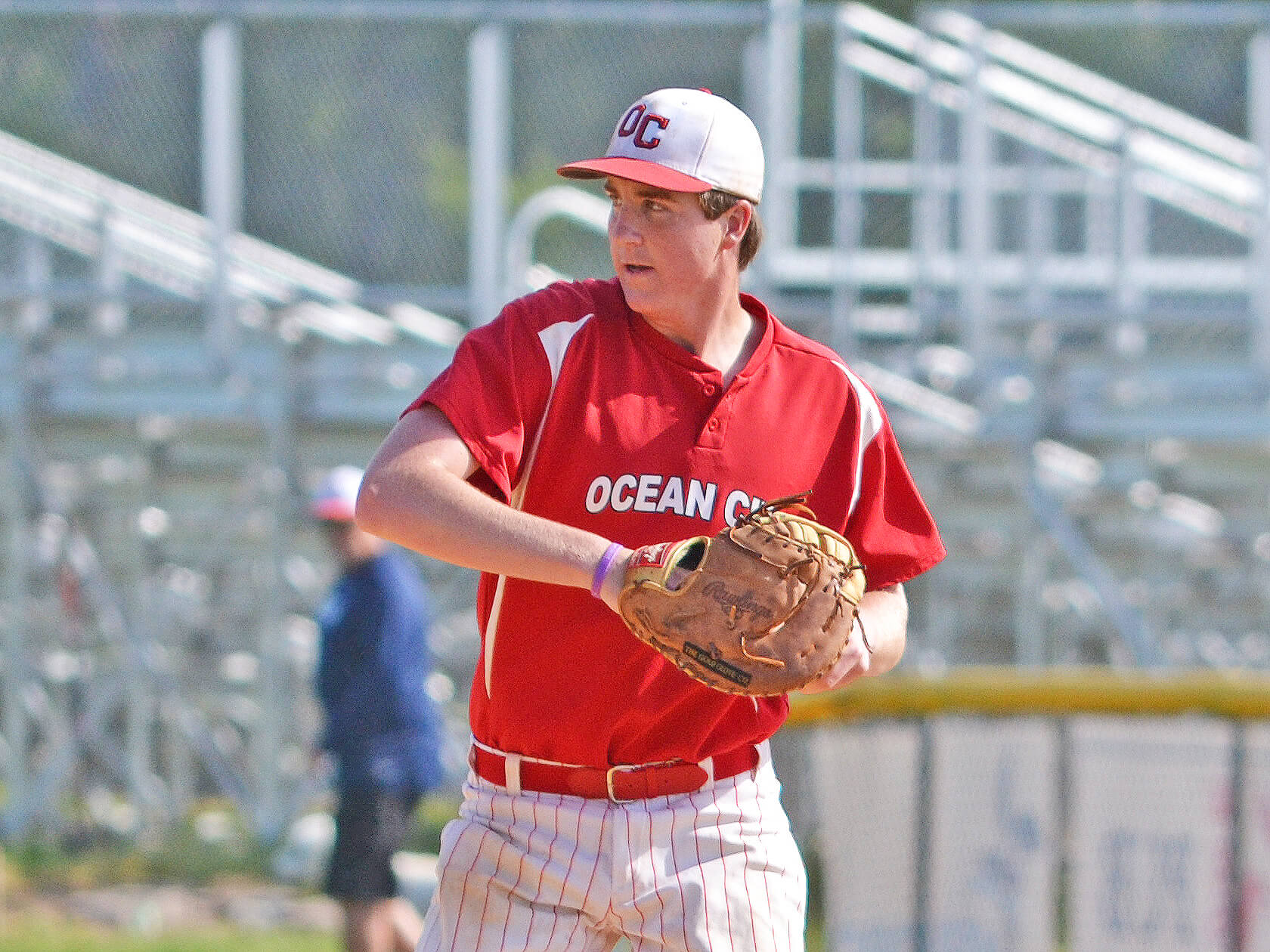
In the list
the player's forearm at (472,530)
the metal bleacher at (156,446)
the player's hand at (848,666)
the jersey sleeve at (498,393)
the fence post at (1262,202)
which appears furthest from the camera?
the metal bleacher at (156,446)

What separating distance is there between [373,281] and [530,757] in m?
7.74

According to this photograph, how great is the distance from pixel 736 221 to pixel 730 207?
48 millimetres

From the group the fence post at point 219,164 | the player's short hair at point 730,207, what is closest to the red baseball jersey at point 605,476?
the player's short hair at point 730,207

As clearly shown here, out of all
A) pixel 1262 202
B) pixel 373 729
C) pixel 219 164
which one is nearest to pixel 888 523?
pixel 373 729

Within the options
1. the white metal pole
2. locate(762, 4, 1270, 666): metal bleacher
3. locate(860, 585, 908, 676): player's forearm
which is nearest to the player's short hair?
locate(860, 585, 908, 676): player's forearm

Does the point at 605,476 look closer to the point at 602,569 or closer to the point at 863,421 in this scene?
the point at 602,569

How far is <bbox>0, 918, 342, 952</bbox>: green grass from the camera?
716 cm

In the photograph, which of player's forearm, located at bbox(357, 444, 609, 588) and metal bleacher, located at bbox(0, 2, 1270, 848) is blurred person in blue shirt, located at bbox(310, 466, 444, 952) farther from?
player's forearm, located at bbox(357, 444, 609, 588)

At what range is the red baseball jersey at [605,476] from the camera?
9.52 ft

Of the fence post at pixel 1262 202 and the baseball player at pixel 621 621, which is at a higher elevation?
the fence post at pixel 1262 202

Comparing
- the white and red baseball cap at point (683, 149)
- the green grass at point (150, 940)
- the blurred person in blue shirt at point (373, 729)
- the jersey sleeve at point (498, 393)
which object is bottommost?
the green grass at point (150, 940)

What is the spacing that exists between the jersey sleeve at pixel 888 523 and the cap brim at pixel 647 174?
22.4 inches

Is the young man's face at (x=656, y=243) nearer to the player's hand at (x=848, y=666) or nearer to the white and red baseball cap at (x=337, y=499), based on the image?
the player's hand at (x=848, y=666)

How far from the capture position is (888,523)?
10.4 feet
